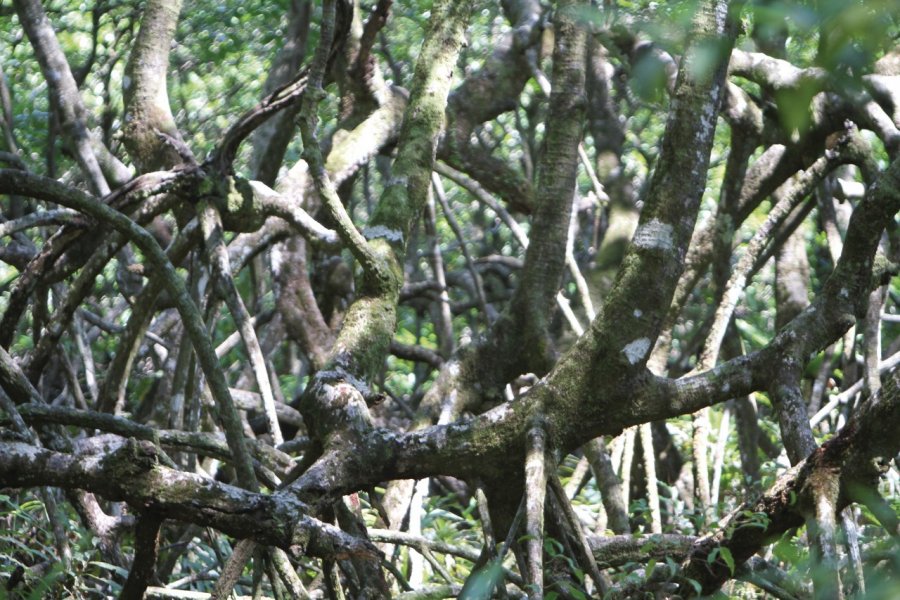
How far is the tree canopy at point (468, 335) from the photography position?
2.17m

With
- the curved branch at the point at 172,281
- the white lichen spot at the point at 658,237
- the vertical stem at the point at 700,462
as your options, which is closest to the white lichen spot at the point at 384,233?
the curved branch at the point at 172,281

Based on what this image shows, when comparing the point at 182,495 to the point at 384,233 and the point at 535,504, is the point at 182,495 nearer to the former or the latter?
the point at 535,504

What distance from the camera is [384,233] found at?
3.33m

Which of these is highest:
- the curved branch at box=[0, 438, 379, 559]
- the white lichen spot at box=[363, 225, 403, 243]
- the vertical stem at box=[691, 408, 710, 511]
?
the white lichen spot at box=[363, 225, 403, 243]

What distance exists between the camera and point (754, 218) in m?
7.30

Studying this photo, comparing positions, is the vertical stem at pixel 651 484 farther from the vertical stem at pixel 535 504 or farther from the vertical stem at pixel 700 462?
the vertical stem at pixel 535 504

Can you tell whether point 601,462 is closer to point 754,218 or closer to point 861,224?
point 861,224

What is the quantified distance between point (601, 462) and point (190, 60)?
562cm

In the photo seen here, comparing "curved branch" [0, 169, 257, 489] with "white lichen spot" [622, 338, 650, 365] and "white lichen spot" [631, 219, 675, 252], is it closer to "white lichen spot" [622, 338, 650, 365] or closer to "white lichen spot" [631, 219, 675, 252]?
"white lichen spot" [622, 338, 650, 365]

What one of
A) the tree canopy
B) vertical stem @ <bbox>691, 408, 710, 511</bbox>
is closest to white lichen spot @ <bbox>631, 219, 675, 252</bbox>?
the tree canopy

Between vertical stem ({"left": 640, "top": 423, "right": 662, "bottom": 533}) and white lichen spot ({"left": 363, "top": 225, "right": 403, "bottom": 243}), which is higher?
white lichen spot ({"left": 363, "top": 225, "right": 403, "bottom": 243})

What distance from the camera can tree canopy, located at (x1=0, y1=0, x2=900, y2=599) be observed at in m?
2.17

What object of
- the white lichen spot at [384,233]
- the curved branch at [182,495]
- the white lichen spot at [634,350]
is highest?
the white lichen spot at [384,233]

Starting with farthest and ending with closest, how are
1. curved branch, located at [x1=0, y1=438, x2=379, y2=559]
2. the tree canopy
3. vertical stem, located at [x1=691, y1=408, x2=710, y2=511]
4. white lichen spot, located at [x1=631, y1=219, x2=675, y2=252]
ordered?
vertical stem, located at [x1=691, y1=408, x2=710, y2=511] < white lichen spot, located at [x1=631, y1=219, x2=675, y2=252] < the tree canopy < curved branch, located at [x1=0, y1=438, x2=379, y2=559]
